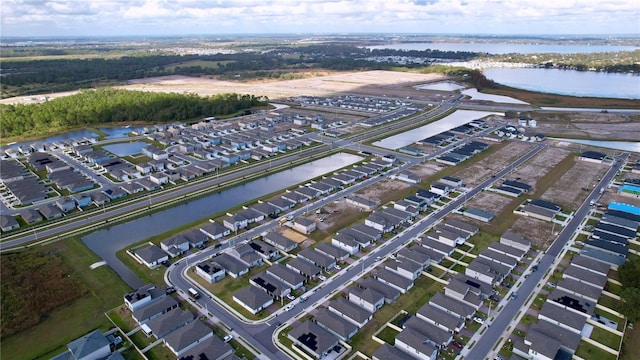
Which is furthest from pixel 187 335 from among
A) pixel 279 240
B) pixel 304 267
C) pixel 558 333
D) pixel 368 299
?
pixel 558 333

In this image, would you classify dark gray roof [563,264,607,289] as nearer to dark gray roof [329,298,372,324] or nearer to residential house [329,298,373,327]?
residential house [329,298,373,327]

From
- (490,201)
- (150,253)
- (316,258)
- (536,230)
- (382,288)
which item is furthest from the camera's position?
(490,201)

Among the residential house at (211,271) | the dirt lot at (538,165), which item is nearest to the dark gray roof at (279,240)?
the residential house at (211,271)

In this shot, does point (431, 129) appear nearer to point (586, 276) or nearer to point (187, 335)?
point (586, 276)

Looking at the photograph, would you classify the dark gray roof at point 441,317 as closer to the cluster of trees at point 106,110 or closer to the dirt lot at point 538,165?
the dirt lot at point 538,165

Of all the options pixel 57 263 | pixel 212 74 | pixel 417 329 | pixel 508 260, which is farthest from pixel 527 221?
pixel 212 74

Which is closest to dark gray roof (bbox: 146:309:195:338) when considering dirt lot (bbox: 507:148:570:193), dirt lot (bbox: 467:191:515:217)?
dirt lot (bbox: 467:191:515:217)
